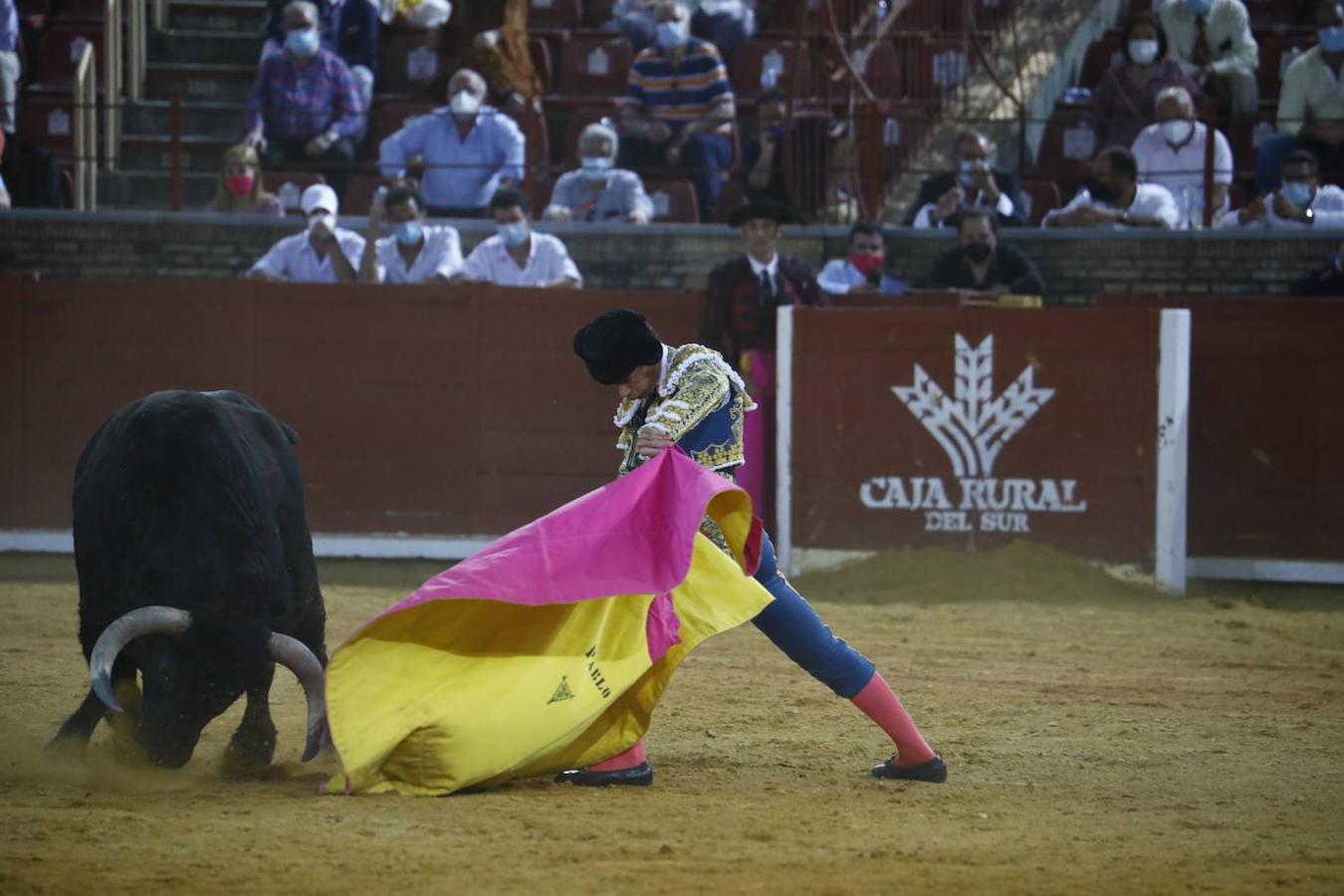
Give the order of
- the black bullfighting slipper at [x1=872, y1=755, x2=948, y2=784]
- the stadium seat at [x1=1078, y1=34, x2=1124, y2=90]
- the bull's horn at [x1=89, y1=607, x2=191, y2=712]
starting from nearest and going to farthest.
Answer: the bull's horn at [x1=89, y1=607, x2=191, y2=712] < the black bullfighting slipper at [x1=872, y1=755, x2=948, y2=784] < the stadium seat at [x1=1078, y1=34, x2=1124, y2=90]

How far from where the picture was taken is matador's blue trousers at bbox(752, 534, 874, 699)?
4.80m

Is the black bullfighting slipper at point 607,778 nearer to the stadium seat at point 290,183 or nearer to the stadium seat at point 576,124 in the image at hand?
the stadium seat at point 290,183

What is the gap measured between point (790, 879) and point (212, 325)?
262 inches

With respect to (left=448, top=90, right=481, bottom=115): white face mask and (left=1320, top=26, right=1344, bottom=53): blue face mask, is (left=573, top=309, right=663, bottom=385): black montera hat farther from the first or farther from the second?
(left=1320, top=26, right=1344, bottom=53): blue face mask

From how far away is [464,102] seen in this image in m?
11.1

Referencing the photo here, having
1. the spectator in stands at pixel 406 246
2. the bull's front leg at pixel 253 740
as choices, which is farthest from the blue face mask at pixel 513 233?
the bull's front leg at pixel 253 740

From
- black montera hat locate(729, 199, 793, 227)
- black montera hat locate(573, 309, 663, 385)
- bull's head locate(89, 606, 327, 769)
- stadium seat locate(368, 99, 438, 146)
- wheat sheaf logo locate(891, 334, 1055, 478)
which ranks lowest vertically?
bull's head locate(89, 606, 327, 769)

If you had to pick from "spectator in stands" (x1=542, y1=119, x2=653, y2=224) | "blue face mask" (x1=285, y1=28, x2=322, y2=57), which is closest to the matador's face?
"spectator in stands" (x1=542, y1=119, x2=653, y2=224)

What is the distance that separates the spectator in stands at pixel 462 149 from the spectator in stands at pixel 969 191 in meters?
2.30

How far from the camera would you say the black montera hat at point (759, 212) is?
9141mm

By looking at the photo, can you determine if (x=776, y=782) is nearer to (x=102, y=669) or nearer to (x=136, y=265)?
(x=102, y=669)

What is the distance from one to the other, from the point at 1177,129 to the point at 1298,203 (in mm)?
750

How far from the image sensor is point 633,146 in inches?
439

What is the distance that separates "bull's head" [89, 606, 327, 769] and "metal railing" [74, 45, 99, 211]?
7.35 m
